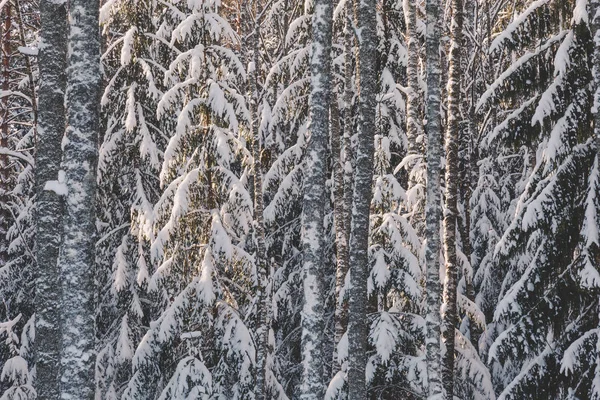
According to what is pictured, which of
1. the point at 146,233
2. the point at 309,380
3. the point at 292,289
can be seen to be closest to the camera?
the point at 309,380

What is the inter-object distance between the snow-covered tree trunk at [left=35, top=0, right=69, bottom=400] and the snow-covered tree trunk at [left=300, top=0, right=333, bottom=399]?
3.60m

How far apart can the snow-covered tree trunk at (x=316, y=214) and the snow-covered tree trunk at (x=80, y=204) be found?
371cm

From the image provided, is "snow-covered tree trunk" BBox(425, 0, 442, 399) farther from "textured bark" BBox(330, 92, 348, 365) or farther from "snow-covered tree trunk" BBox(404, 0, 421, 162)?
"textured bark" BBox(330, 92, 348, 365)

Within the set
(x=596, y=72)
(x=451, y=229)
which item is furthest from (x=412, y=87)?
(x=596, y=72)

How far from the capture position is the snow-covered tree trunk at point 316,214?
10133mm

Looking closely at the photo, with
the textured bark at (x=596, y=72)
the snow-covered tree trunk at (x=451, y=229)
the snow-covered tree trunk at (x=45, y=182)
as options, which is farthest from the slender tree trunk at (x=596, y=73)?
the snow-covered tree trunk at (x=45, y=182)

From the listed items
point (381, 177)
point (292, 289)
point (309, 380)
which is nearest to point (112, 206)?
point (292, 289)

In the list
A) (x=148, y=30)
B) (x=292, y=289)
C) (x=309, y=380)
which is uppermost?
(x=148, y=30)

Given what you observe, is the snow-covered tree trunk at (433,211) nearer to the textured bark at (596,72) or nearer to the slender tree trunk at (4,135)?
the textured bark at (596,72)

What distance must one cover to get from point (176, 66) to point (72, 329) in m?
8.06

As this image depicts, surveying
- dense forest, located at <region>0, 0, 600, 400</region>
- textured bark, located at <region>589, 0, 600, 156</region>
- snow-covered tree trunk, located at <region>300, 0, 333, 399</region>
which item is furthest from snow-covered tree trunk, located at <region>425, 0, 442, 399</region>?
textured bark, located at <region>589, 0, 600, 156</region>

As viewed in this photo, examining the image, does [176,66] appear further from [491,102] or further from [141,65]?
[491,102]

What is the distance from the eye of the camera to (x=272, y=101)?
2106 centimetres

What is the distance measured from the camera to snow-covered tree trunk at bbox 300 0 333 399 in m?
10.1
